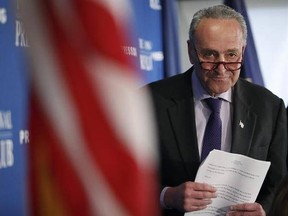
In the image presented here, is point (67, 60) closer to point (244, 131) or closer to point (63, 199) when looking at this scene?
point (63, 199)

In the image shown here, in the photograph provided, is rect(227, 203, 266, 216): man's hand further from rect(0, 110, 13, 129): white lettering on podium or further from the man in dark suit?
rect(0, 110, 13, 129): white lettering on podium

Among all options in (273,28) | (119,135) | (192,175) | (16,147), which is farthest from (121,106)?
(273,28)

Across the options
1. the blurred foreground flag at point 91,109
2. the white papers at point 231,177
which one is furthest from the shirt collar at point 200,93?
the blurred foreground flag at point 91,109

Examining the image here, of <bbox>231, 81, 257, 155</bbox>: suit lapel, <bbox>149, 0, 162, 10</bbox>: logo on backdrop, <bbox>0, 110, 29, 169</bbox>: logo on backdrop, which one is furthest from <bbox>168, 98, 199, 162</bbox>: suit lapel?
<bbox>149, 0, 162, 10</bbox>: logo on backdrop

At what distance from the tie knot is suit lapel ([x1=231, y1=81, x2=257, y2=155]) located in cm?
6

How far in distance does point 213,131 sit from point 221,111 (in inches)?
4.2

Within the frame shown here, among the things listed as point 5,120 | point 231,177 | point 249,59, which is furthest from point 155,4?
point 231,177

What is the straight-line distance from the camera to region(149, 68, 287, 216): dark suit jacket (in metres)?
1.85

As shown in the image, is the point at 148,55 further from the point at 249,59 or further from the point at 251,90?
the point at 251,90

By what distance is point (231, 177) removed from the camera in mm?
1640

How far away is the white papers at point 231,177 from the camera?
5.29ft

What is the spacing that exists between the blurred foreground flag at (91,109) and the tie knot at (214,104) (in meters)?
1.17

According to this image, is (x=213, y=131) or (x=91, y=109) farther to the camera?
(x=213, y=131)

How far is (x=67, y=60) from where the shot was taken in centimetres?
70
